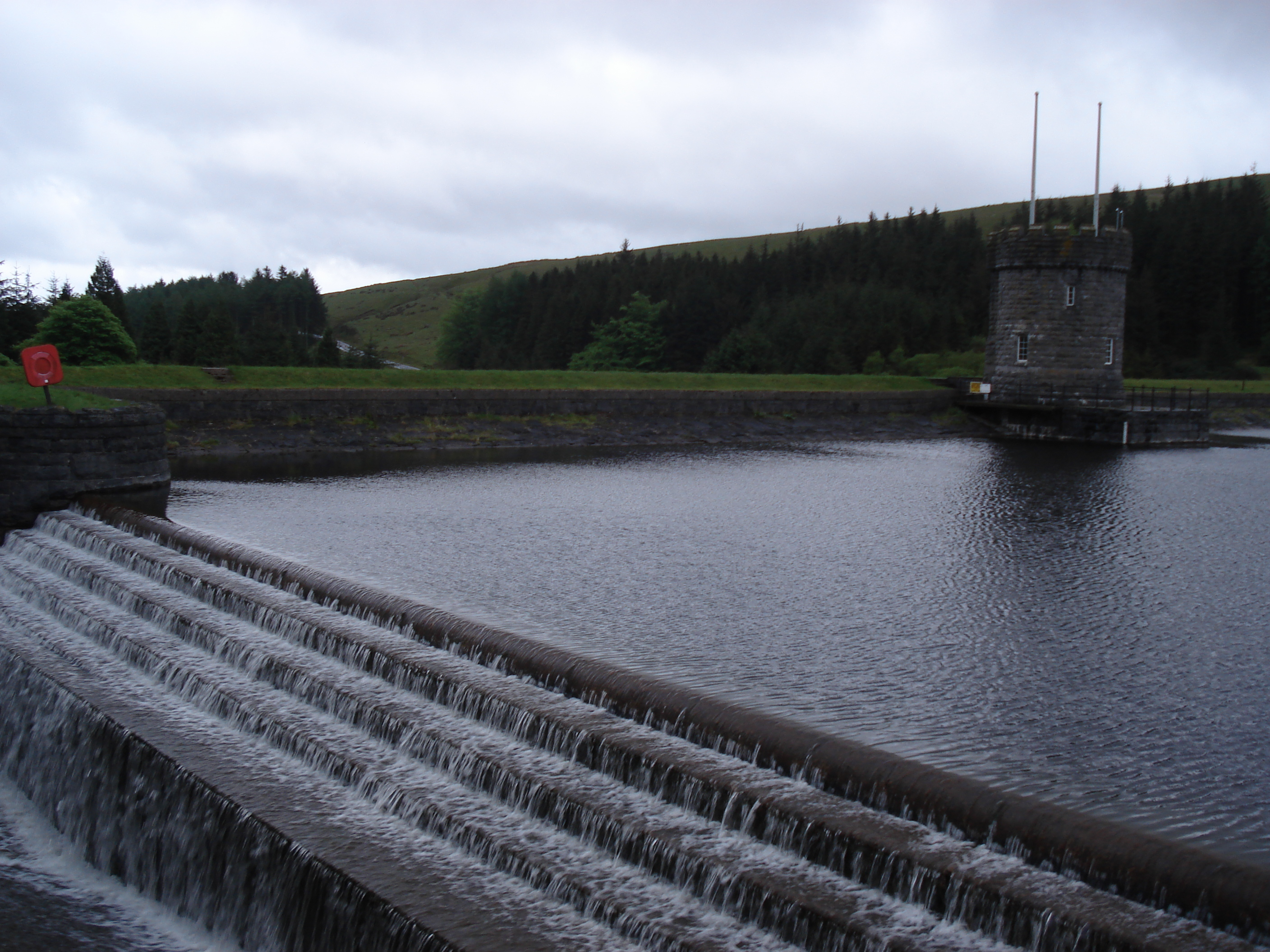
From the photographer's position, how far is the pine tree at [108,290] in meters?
72.1

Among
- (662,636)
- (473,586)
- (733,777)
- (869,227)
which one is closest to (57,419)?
(473,586)

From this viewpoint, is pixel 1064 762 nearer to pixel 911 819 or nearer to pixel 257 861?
pixel 911 819

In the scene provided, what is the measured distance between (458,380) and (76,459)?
18776mm

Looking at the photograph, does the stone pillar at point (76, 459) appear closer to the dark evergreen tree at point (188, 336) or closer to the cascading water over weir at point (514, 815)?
the cascading water over weir at point (514, 815)

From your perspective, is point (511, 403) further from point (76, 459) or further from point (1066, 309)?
point (1066, 309)

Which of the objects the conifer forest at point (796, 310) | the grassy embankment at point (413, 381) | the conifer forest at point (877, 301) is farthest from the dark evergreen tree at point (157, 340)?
the grassy embankment at point (413, 381)

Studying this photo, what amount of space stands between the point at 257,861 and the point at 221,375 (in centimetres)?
2627

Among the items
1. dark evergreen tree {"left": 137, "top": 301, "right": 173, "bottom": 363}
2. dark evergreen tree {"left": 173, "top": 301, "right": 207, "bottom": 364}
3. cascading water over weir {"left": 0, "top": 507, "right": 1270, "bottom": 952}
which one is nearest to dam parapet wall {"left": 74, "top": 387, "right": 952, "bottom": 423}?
cascading water over weir {"left": 0, "top": 507, "right": 1270, "bottom": 952}

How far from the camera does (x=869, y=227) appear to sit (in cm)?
12356

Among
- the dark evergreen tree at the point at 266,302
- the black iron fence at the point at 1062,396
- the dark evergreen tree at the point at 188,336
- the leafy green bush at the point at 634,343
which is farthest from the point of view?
the dark evergreen tree at the point at 266,302

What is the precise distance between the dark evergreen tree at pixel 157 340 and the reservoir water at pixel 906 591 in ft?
186

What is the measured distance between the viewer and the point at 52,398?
17.1m

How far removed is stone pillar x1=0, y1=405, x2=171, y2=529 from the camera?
52.7 ft

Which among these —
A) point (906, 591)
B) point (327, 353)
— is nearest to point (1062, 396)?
point (906, 591)
